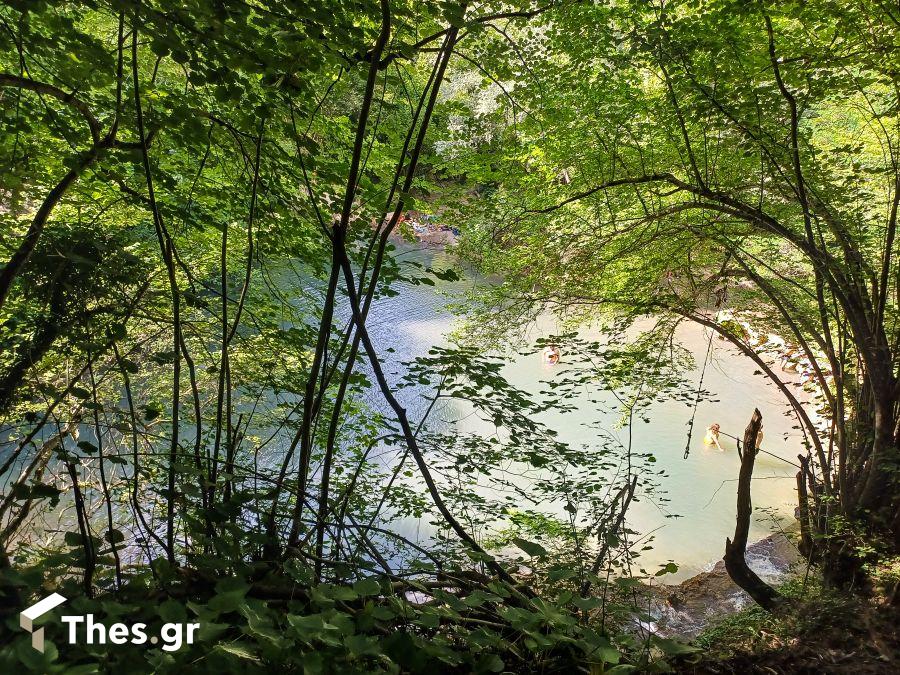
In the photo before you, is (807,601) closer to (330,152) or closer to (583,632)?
(583,632)

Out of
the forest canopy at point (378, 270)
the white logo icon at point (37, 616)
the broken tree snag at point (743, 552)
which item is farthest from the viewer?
the broken tree snag at point (743, 552)

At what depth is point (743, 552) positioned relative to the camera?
3.55 meters

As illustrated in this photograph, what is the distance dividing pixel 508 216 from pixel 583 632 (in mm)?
3751

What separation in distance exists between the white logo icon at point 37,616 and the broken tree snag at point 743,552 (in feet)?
12.4

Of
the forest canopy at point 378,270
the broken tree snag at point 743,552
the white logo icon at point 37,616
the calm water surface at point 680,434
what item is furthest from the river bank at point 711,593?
the white logo icon at point 37,616

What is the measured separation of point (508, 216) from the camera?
178 inches

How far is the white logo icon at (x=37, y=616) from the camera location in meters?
0.91

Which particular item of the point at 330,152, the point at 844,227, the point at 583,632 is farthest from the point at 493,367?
the point at 844,227

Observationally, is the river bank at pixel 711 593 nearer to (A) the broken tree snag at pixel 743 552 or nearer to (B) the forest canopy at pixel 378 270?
(A) the broken tree snag at pixel 743 552

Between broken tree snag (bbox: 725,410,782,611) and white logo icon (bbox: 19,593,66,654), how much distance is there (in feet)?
12.4

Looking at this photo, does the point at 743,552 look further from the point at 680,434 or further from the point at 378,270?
the point at 680,434

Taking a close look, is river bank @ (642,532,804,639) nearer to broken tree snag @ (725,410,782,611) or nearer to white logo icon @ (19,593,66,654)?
broken tree snag @ (725,410,782,611)

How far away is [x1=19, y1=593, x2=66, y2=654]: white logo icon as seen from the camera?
0.91 meters

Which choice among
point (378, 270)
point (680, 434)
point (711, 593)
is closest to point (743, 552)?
point (711, 593)
